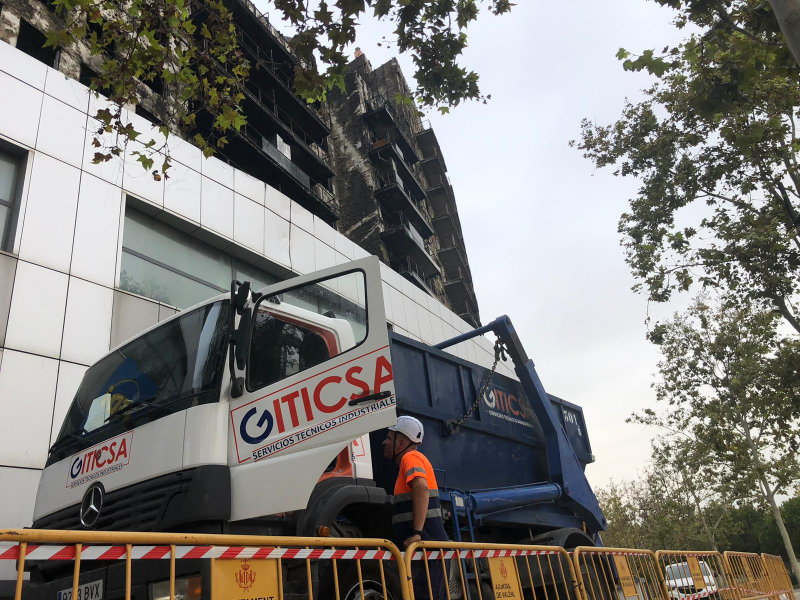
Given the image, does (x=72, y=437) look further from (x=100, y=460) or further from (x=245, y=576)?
(x=245, y=576)

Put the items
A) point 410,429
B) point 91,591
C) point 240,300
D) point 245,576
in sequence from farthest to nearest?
point 410,429
point 240,300
point 91,591
point 245,576

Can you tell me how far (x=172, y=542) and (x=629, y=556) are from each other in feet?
16.4

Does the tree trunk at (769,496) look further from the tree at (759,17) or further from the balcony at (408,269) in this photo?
the tree at (759,17)

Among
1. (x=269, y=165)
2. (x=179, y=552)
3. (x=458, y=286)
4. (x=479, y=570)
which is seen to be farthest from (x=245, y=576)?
(x=458, y=286)

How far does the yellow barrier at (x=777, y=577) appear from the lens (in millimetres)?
9016

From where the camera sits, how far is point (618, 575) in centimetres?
565

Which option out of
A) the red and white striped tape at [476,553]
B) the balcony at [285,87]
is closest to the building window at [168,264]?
the red and white striped tape at [476,553]

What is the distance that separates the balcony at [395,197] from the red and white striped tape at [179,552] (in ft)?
102

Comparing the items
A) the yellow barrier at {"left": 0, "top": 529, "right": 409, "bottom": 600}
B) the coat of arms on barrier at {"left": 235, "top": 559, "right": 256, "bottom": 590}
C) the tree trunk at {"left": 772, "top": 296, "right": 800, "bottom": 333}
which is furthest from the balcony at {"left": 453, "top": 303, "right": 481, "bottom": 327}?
the coat of arms on barrier at {"left": 235, "top": 559, "right": 256, "bottom": 590}

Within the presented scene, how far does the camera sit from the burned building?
33594mm

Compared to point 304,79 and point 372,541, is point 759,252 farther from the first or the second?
point 372,541

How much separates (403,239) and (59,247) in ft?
80.8

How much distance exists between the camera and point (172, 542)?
248 centimetres

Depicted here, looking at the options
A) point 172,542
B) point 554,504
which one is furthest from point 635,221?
point 172,542
